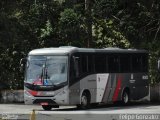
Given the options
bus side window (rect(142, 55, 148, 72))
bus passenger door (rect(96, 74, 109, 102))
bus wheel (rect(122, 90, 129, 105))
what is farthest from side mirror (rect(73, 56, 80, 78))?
bus side window (rect(142, 55, 148, 72))

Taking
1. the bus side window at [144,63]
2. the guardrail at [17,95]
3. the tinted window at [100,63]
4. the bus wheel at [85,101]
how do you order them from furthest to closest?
the guardrail at [17,95] → the bus side window at [144,63] → the tinted window at [100,63] → the bus wheel at [85,101]

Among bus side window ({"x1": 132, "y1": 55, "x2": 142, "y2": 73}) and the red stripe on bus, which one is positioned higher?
bus side window ({"x1": 132, "y1": 55, "x2": 142, "y2": 73})

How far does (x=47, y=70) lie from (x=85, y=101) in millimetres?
2677

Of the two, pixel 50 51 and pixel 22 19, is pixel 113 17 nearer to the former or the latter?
pixel 22 19

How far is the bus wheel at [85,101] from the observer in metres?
28.4

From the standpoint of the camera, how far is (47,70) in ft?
89.9

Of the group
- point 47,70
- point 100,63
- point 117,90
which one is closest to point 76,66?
point 47,70

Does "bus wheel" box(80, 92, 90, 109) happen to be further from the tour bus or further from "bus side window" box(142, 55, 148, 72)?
"bus side window" box(142, 55, 148, 72)

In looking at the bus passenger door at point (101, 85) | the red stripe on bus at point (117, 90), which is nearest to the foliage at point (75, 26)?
the red stripe on bus at point (117, 90)

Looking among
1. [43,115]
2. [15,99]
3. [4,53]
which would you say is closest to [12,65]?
[4,53]

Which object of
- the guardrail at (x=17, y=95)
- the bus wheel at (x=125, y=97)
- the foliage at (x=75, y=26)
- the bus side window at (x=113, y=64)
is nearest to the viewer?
the bus side window at (x=113, y=64)

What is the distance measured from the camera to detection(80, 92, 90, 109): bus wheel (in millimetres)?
28359

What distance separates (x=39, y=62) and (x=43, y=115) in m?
7.80

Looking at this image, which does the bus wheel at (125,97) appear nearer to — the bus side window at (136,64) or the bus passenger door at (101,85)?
the bus side window at (136,64)
